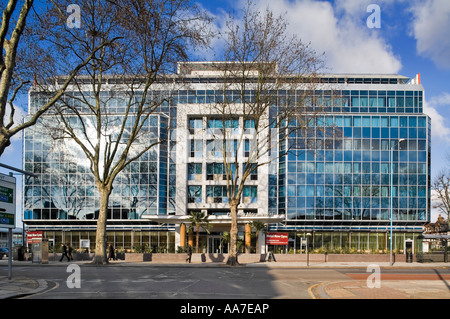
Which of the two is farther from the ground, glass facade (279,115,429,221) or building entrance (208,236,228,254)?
glass facade (279,115,429,221)

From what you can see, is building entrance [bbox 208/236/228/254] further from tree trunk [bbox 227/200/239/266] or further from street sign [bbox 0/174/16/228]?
street sign [bbox 0/174/16/228]

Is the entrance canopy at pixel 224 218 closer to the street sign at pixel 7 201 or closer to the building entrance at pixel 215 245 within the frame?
the building entrance at pixel 215 245

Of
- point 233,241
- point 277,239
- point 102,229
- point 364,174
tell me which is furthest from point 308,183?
point 102,229

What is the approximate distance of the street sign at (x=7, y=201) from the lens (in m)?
17.4

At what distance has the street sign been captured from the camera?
57.1ft

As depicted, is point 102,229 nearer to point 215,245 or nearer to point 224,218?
point 224,218

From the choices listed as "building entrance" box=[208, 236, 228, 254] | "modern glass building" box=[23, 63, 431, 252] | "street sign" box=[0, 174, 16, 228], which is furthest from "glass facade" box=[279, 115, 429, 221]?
"street sign" box=[0, 174, 16, 228]

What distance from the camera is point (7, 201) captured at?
17.8 metres

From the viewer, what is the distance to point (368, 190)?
206 feet

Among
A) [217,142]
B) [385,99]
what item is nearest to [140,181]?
[217,142]

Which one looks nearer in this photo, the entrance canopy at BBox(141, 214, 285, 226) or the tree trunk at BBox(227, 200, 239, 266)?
the tree trunk at BBox(227, 200, 239, 266)

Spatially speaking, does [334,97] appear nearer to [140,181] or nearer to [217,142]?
[217,142]

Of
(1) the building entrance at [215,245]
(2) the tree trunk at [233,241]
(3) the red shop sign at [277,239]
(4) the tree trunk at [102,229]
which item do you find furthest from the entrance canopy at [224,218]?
(4) the tree trunk at [102,229]
